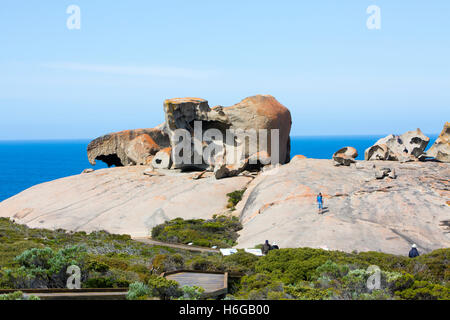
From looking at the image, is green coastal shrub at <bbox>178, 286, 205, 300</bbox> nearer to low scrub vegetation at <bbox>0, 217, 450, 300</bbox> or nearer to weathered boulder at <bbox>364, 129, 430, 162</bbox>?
low scrub vegetation at <bbox>0, 217, 450, 300</bbox>

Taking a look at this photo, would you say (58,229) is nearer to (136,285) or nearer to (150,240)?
(150,240)

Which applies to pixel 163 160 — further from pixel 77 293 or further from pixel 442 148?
pixel 77 293

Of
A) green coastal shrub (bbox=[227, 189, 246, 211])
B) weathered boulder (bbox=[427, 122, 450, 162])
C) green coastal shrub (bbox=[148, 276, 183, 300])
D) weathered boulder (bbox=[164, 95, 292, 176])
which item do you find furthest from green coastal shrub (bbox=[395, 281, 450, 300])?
weathered boulder (bbox=[427, 122, 450, 162])

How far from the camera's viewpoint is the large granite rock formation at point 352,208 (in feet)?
81.6

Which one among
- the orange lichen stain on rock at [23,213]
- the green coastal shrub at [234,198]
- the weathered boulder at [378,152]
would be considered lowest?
the orange lichen stain on rock at [23,213]

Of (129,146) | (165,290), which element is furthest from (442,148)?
(165,290)

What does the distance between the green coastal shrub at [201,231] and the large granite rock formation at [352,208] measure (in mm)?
809

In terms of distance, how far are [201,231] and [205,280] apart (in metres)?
16.3

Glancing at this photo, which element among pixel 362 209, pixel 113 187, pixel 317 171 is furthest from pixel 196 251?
pixel 113 187

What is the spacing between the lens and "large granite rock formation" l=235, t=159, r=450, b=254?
81.6 feet

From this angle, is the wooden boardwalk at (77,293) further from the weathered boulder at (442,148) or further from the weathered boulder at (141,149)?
the weathered boulder at (141,149)

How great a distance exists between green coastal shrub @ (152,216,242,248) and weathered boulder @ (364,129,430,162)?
1452 centimetres

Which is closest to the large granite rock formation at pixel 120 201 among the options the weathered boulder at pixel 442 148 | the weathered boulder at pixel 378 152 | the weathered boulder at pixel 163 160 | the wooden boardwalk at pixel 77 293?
the weathered boulder at pixel 163 160

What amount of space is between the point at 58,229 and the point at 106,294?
24230mm
